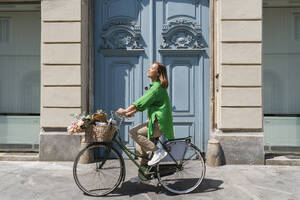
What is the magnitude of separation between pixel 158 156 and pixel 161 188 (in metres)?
0.64

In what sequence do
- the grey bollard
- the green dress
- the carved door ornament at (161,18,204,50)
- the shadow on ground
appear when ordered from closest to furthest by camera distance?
the green dress → the shadow on ground → the grey bollard → the carved door ornament at (161,18,204,50)

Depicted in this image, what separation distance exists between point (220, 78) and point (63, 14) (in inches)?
137

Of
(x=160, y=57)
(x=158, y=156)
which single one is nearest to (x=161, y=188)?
(x=158, y=156)

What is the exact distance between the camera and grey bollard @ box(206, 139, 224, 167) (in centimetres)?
527

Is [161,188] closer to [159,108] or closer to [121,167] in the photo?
[121,167]

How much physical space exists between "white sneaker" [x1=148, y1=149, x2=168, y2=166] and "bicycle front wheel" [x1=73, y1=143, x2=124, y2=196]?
0.42 metres

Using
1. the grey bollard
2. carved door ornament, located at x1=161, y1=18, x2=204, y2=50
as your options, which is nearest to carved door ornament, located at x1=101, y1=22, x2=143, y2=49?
carved door ornament, located at x1=161, y1=18, x2=204, y2=50

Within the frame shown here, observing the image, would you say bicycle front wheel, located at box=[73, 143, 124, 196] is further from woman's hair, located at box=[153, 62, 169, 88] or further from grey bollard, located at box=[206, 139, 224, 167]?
grey bollard, located at box=[206, 139, 224, 167]

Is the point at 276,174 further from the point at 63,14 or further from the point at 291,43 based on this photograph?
the point at 63,14

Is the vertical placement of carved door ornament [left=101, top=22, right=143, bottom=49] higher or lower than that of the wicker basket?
higher

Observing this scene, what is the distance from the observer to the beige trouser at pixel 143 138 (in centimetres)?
370

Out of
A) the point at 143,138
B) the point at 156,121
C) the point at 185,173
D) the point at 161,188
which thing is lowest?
the point at 161,188

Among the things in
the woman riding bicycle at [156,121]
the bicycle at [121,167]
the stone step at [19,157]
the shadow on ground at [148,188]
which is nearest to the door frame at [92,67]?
the stone step at [19,157]

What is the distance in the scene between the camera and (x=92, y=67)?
19.3ft
